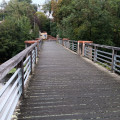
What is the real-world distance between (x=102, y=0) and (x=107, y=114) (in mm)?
18289

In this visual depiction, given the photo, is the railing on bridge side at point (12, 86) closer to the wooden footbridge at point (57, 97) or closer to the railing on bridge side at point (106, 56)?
the wooden footbridge at point (57, 97)

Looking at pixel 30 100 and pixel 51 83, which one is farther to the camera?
pixel 51 83

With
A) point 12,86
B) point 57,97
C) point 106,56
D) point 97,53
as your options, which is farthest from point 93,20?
point 12,86

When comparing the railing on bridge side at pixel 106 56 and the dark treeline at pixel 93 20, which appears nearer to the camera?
the railing on bridge side at pixel 106 56

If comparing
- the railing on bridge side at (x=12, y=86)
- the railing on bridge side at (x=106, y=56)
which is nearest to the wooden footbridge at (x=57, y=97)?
the railing on bridge side at (x=12, y=86)

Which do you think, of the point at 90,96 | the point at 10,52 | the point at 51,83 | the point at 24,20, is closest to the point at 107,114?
the point at 90,96

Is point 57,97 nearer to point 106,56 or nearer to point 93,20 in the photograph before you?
point 106,56

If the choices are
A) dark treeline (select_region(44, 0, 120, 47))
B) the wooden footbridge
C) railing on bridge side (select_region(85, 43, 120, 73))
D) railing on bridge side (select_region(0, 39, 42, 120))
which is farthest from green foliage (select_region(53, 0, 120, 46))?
railing on bridge side (select_region(0, 39, 42, 120))

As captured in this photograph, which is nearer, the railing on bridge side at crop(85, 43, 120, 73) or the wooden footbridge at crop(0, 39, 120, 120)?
the wooden footbridge at crop(0, 39, 120, 120)

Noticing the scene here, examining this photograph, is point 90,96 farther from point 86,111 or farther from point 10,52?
point 10,52

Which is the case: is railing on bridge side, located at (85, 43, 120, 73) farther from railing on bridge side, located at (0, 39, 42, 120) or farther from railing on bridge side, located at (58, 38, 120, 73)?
railing on bridge side, located at (0, 39, 42, 120)

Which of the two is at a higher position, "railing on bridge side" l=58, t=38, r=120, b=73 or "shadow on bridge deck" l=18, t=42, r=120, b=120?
"railing on bridge side" l=58, t=38, r=120, b=73

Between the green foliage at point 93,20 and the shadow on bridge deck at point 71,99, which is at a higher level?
the green foliage at point 93,20

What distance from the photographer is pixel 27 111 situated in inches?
126
